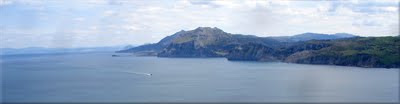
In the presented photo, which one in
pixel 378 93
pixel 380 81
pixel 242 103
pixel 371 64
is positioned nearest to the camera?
pixel 242 103

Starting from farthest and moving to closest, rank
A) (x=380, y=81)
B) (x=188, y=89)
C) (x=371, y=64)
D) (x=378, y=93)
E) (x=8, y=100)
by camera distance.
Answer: (x=371, y=64), (x=380, y=81), (x=188, y=89), (x=378, y=93), (x=8, y=100)

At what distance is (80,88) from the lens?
3691 inches

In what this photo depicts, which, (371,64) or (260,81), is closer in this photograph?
(260,81)

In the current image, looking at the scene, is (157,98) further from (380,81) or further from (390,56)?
(390,56)

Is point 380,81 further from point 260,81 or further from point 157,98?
point 157,98

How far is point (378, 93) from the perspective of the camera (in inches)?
3337

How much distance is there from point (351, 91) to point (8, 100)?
184 ft

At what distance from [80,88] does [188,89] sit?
19.8 m

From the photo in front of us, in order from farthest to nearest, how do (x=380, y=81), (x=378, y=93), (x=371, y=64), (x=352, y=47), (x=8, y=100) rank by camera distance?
1. (x=352, y=47)
2. (x=371, y=64)
3. (x=380, y=81)
4. (x=378, y=93)
5. (x=8, y=100)

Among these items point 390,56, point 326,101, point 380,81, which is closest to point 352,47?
point 390,56

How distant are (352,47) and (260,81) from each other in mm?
81219

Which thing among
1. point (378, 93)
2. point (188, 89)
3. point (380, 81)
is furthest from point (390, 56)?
point (188, 89)

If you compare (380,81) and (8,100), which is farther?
(380,81)

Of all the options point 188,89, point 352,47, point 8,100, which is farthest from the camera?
point 352,47
